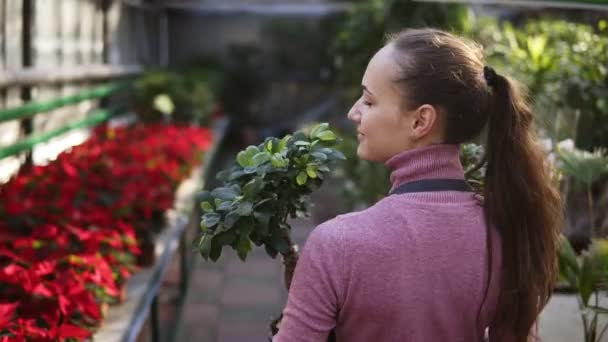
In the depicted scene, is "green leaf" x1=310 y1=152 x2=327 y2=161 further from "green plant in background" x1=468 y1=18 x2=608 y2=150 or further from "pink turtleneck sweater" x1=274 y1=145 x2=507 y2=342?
"green plant in background" x1=468 y1=18 x2=608 y2=150

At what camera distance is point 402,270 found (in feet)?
4.69

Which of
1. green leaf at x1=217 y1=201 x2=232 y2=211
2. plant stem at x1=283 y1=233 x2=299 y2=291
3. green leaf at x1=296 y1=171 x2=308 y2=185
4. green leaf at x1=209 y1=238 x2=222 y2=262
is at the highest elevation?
green leaf at x1=296 y1=171 x2=308 y2=185

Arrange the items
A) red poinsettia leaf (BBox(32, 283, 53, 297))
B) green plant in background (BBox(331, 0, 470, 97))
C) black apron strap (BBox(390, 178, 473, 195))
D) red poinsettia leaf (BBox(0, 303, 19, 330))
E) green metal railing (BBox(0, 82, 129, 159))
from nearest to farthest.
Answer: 1. black apron strap (BBox(390, 178, 473, 195))
2. red poinsettia leaf (BBox(0, 303, 19, 330))
3. red poinsettia leaf (BBox(32, 283, 53, 297))
4. green metal railing (BBox(0, 82, 129, 159))
5. green plant in background (BBox(331, 0, 470, 97))

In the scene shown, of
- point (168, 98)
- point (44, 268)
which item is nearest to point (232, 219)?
point (44, 268)

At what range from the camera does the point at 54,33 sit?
8.01 meters

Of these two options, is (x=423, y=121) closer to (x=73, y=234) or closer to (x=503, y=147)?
(x=503, y=147)

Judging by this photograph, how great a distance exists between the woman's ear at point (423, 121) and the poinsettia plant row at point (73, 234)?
4.11 ft

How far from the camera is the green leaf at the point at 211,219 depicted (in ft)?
5.29

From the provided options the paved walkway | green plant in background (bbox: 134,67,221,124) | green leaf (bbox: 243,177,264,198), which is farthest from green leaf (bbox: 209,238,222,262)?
green plant in background (bbox: 134,67,221,124)

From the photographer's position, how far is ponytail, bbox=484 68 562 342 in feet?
4.98

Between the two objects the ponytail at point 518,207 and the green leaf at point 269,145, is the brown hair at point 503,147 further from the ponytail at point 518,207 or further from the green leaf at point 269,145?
the green leaf at point 269,145

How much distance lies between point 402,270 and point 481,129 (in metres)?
0.34

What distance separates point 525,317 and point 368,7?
6.55m

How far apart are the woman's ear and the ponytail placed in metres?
0.15
